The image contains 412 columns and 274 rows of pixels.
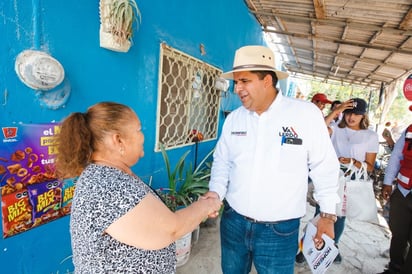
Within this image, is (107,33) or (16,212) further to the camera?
(107,33)

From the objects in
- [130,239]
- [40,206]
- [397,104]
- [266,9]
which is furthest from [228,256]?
[397,104]

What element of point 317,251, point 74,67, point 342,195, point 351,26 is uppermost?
point 351,26

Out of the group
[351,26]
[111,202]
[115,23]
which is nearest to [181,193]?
[115,23]

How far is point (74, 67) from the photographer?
1.45 meters

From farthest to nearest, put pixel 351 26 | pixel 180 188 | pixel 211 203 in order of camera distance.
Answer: pixel 351 26 → pixel 180 188 → pixel 211 203

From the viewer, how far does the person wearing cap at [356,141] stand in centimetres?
233

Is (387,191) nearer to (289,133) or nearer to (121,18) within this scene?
(289,133)

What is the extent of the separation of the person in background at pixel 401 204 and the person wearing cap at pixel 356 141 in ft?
0.63

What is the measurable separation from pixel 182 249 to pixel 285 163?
1407mm

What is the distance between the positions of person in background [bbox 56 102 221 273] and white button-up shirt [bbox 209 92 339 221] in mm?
548

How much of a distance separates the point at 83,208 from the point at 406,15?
387 cm

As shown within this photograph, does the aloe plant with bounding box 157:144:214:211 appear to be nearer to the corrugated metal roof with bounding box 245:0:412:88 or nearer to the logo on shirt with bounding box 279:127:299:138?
the logo on shirt with bounding box 279:127:299:138

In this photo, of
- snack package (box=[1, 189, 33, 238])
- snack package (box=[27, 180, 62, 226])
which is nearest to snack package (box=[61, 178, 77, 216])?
snack package (box=[27, 180, 62, 226])

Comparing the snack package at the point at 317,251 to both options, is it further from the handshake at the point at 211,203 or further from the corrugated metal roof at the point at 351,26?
the corrugated metal roof at the point at 351,26
